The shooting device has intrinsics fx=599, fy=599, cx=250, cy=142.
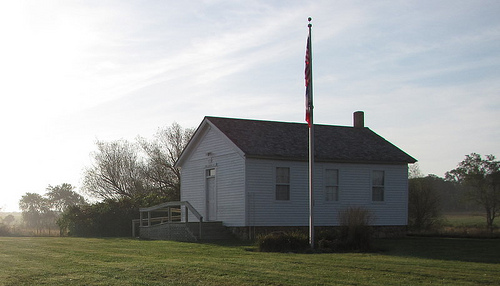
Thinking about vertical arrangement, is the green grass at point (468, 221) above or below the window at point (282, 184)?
below

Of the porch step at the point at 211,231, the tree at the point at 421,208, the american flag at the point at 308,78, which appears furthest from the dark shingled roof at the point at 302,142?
the tree at the point at 421,208

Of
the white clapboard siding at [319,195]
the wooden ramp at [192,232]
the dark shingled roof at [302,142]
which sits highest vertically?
the dark shingled roof at [302,142]

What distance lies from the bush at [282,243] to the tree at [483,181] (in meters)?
23.9

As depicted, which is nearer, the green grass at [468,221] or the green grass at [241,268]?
the green grass at [241,268]

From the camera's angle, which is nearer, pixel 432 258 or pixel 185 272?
pixel 185 272

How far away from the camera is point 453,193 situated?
197 feet

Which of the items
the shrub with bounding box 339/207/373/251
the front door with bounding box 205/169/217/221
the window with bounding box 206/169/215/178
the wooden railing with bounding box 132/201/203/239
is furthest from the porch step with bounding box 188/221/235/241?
the shrub with bounding box 339/207/373/251

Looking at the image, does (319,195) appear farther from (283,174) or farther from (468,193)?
(468,193)

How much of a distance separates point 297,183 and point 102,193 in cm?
2327

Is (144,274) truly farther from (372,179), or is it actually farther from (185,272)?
(372,179)

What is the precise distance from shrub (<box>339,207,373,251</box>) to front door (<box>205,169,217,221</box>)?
8.95 metres

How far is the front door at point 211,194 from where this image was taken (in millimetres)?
26328

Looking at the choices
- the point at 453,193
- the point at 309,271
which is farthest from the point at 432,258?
the point at 453,193

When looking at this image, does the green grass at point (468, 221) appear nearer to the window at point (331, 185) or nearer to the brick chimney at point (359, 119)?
the brick chimney at point (359, 119)
